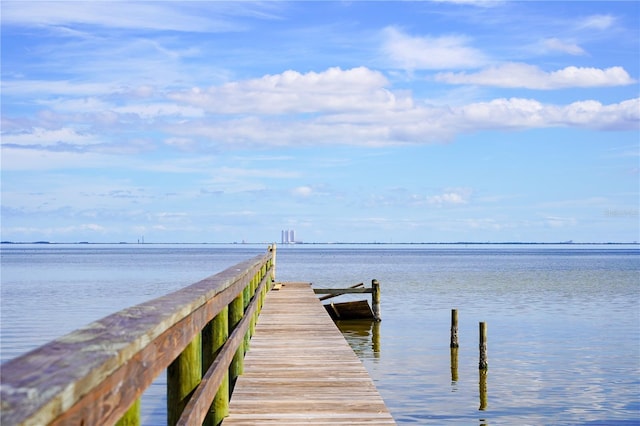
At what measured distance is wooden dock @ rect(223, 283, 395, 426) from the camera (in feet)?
22.4

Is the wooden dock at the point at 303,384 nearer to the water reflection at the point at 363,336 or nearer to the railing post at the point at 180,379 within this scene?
the railing post at the point at 180,379

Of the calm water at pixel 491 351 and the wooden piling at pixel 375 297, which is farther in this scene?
the wooden piling at pixel 375 297

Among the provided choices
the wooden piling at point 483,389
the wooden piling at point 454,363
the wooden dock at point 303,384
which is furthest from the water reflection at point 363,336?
the wooden dock at point 303,384

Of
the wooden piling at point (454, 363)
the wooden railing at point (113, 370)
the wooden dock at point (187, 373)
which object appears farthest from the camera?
the wooden piling at point (454, 363)

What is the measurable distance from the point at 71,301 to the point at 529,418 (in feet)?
122

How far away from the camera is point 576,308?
4181 centimetres

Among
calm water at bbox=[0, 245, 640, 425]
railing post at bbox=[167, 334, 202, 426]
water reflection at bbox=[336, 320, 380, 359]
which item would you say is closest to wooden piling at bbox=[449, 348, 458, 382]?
calm water at bbox=[0, 245, 640, 425]

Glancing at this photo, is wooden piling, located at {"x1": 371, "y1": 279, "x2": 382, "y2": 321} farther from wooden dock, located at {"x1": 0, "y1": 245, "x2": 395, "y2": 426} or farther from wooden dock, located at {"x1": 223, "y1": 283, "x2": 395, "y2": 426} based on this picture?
wooden dock, located at {"x1": 0, "y1": 245, "x2": 395, "y2": 426}

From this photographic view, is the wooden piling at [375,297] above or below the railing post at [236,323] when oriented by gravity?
below

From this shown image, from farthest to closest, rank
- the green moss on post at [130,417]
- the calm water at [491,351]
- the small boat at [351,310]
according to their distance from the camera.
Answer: the small boat at [351,310] < the calm water at [491,351] < the green moss on post at [130,417]

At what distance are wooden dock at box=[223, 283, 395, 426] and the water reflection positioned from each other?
9.73m

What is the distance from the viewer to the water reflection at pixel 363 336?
23.8 meters

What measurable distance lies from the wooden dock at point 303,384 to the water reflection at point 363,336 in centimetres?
973

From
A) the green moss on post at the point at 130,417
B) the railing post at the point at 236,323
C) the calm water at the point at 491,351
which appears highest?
the green moss on post at the point at 130,417
